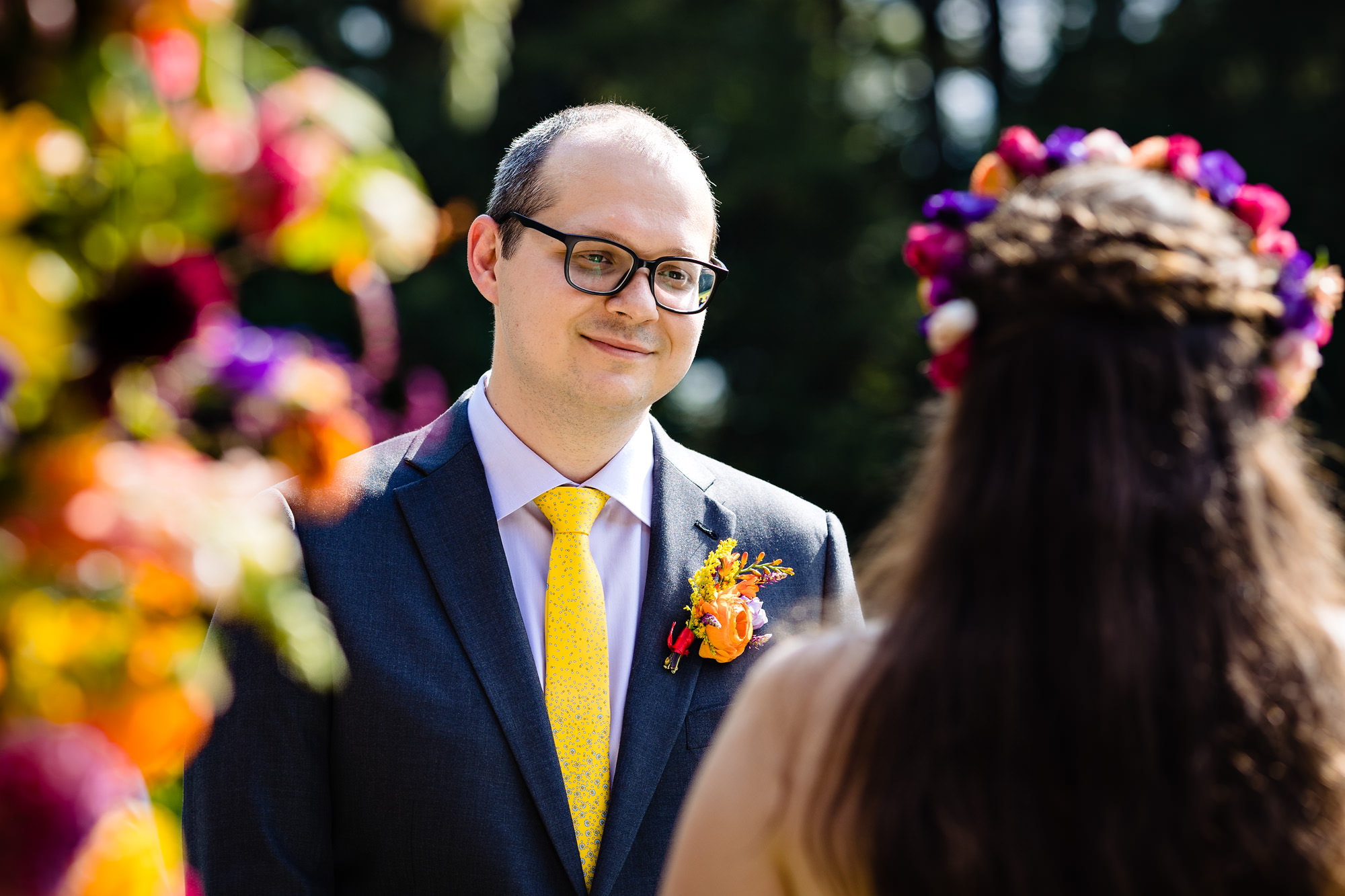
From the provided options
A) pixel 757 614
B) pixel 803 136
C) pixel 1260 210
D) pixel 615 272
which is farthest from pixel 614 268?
pixel 803 136

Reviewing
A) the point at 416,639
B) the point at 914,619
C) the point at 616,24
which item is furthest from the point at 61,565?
the point at 616,24

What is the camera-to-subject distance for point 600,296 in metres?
2.91

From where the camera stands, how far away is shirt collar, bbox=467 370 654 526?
Answer: 2863mm

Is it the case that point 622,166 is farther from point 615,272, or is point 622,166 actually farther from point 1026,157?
point 1026,157

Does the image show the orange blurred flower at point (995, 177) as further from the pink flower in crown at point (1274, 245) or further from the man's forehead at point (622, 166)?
the man's forehead at point (622, 166)

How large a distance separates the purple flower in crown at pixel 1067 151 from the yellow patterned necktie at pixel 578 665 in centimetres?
150

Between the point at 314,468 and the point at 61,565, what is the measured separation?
0.20 metres

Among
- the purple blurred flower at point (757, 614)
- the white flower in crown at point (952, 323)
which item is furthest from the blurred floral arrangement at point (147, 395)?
the purple blurred flower at point (757, 614)

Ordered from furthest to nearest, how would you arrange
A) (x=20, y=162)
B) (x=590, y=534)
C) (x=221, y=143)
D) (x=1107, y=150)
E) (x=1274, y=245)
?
(x=590, y=534) < (x=1107, y=150) < (x=1274, y=245) < (x=221, y=143) < (x=20, y=162)

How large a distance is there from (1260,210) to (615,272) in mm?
1642

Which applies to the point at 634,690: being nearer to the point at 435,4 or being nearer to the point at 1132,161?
the point at 1132,161

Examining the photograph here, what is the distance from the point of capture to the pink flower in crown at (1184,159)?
1618 millimetres

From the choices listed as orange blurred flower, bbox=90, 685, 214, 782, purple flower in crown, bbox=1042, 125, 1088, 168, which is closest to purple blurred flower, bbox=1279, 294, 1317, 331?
purple flower in crown, bbox=1042, 125, 1088, 168

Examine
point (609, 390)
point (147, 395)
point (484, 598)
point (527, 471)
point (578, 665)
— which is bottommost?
point (578, 665)
